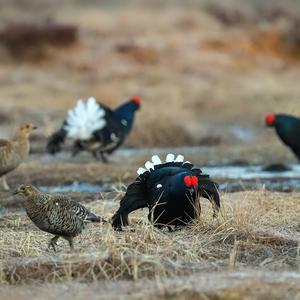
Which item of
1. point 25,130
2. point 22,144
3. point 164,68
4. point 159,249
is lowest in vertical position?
point 159,249

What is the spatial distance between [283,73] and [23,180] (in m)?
16.4

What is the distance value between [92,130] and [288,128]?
320 cm

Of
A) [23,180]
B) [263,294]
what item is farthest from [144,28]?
[263,294]

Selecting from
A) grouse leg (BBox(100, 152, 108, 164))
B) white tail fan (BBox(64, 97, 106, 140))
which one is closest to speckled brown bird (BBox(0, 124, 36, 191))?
white tail fan (BBox(64, 97, 106, 140))

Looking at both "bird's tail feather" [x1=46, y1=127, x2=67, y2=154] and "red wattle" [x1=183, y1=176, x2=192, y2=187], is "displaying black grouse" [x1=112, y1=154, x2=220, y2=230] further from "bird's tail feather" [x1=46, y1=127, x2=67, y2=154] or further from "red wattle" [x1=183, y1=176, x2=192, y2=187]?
"bird's tail feather" [x1=46, y1=127, x2=67, y2=154]

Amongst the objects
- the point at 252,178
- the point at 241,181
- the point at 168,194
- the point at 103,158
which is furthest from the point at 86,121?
the point at 168,194

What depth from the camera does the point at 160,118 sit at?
62.5 feet

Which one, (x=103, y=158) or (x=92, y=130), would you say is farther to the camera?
(x=103, y=158)

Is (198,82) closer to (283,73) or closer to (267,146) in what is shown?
(283,73)

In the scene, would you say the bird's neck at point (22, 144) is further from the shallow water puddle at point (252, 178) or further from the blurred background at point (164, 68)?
the blurred background at point (164, 68)

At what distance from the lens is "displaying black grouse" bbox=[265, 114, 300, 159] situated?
48.7 ft

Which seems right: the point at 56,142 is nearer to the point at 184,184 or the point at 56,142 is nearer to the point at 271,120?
the point at 271,120

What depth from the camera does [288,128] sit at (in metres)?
15.0

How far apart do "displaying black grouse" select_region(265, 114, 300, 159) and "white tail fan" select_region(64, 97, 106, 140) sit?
277 centimetres
